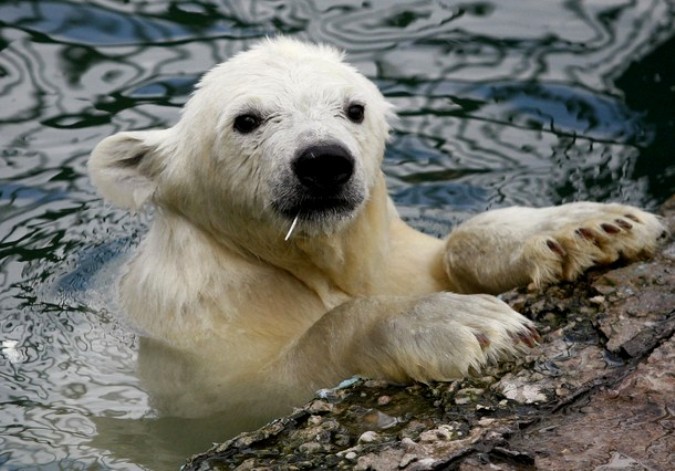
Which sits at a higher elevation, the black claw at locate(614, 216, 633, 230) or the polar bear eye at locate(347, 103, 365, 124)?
the polar bear eye at locate(347, 103, 365, 124)

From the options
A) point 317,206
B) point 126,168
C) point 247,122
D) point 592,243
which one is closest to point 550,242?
point 592,243

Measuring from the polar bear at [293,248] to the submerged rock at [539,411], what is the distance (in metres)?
0.20

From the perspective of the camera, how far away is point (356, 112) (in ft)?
17.5

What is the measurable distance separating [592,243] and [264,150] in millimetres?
1418

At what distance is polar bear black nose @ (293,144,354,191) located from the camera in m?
4.82

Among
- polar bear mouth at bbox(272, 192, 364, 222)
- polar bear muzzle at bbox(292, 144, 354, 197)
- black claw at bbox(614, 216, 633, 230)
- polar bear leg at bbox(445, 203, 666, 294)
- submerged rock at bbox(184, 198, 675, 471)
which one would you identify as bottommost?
submerged rock at bbox(184, 198, 675, 471)

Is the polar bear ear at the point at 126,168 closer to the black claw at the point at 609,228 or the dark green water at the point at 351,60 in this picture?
the dark green water at the point at 351,60

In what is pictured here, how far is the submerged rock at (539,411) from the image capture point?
11.6 ft

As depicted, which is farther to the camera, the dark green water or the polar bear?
the dark green water

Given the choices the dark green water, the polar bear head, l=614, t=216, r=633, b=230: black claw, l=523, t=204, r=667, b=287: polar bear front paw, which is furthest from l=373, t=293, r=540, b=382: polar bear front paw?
the dark green water

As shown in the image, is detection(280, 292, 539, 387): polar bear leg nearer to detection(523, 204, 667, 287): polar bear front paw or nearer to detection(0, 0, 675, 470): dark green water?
detection(523, 204, 667, 287): polar bear front paw

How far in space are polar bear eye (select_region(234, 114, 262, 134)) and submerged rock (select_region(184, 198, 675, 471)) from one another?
1297 millimetres

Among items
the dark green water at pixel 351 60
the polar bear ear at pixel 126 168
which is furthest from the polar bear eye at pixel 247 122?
the dark green water at pixel 351 60

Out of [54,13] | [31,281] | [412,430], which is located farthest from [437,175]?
[412,430]
